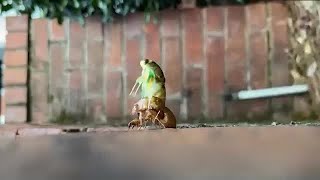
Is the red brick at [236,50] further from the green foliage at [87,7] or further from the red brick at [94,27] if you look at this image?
the red brick at [94,27]

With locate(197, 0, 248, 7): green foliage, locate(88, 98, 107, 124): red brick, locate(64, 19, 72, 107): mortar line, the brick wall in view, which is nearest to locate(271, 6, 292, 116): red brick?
the brick wall

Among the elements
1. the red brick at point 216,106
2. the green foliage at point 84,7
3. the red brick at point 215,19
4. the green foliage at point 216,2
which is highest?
the green foliage at point 216,2

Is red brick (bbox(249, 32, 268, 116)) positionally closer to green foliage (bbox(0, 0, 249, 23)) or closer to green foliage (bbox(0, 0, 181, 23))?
green foliage (bbox(0, 0, 249, 23))

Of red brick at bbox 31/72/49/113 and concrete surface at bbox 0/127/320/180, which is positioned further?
red brick at bbox 31/72/49/113

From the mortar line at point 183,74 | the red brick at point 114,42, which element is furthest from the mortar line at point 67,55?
the mortar line at point 183,74

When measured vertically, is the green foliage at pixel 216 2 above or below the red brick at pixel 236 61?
above

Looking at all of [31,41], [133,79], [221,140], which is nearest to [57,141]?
[221,140]
